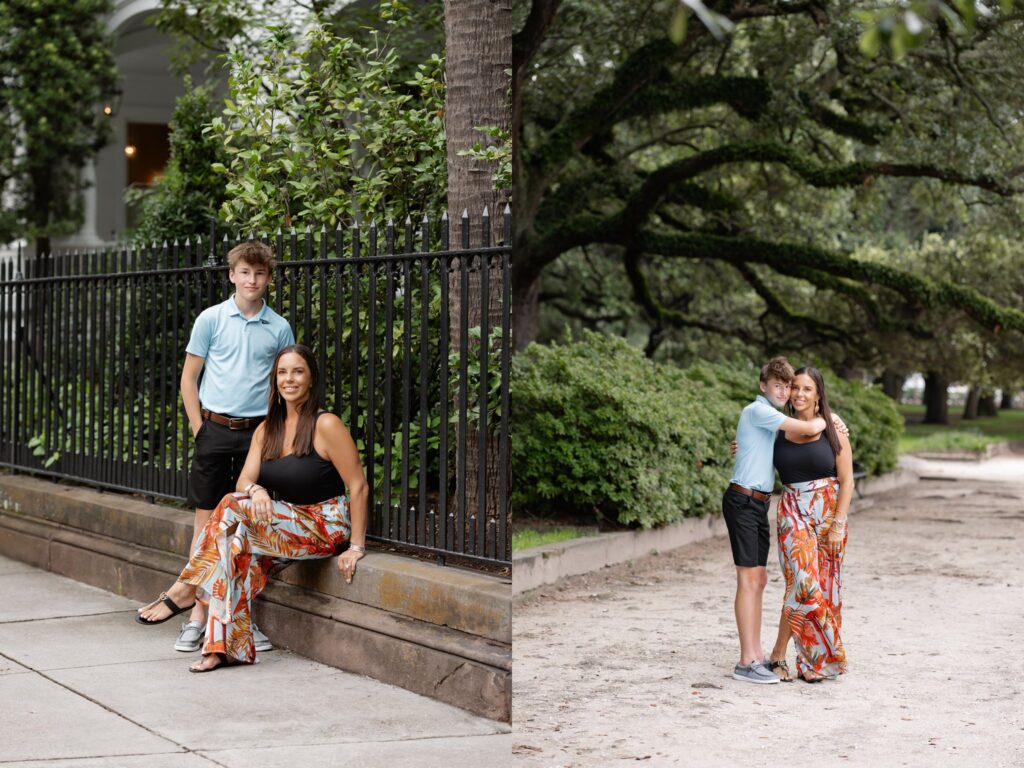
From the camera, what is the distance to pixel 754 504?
229 inches

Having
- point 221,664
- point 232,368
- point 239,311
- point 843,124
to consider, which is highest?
point 843,124

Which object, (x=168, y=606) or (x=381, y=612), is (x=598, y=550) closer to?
(x=168, y=606)

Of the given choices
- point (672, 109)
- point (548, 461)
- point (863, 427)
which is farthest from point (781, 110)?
point (548, 461)

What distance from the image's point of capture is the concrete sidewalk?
4.48 meters

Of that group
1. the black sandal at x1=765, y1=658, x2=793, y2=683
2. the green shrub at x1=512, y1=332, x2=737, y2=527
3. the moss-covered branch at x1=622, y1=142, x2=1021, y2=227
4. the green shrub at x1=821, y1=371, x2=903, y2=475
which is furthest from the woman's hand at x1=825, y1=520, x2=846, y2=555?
the moss-covered branch at x1=622, y1=142, x2=1021, y2=227

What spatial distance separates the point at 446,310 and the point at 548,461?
172 inches

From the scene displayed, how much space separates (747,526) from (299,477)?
208 centimetres

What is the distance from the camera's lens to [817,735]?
4.95 metres

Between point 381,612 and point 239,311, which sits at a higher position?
point 239,311

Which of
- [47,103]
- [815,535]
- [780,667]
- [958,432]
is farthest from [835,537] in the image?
[958,432]

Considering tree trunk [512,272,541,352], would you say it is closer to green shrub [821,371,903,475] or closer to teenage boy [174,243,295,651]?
green shrub [821,371,903,475]

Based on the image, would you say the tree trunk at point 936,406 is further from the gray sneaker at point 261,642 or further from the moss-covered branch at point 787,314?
the gray sneaker at point 261,642

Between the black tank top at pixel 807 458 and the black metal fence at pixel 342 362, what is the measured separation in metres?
1.33

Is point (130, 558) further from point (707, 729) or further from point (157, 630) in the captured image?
point (707, 729)
